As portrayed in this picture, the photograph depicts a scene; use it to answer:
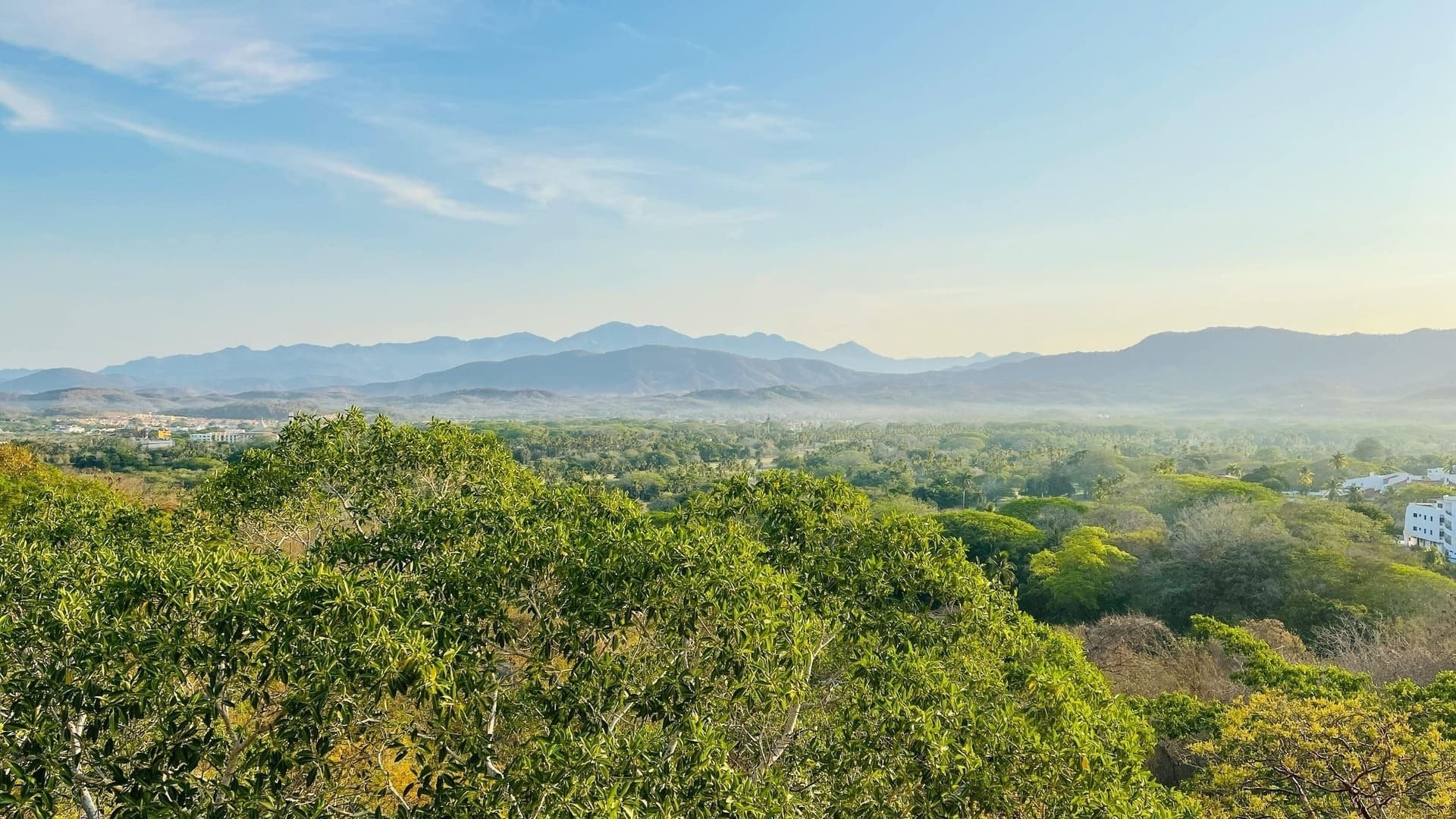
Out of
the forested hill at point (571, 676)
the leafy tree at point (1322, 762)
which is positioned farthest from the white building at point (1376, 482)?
the leafy tree at point (1322, 762)

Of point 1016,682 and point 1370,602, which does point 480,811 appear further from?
point 1370,602

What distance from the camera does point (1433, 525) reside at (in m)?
35.6

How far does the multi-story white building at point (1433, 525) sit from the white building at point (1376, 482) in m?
13.0

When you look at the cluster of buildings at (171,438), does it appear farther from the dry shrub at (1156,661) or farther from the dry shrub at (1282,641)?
the dry shrub at (1282,641)

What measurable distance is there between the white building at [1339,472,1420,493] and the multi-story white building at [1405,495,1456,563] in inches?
512

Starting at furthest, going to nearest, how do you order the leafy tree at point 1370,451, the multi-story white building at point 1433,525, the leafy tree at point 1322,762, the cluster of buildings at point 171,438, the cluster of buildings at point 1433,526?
1. the cluster of buildings at point 171,438
2. the leafy tree at point 1370,451
3. the multi-story white building at point 1433,525
4. the cluster of buildings at point 1433,526
5. the leafy tree at point 1322,762

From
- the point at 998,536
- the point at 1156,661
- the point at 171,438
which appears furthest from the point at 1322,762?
Answer: the point at 171,438

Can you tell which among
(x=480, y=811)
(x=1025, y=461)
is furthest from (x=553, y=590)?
(x=1025, y=461)

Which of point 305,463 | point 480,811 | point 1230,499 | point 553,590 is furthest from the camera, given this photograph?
point 1230,499

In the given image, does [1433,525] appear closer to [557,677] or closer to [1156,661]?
[1156,661]

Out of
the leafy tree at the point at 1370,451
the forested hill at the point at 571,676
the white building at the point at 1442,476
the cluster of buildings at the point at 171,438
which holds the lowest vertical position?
the cluster of buildings at the point at 171,438

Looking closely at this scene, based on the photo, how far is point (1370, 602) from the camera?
65.2 ft

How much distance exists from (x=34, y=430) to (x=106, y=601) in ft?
529

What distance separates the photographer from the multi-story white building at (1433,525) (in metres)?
34.2
